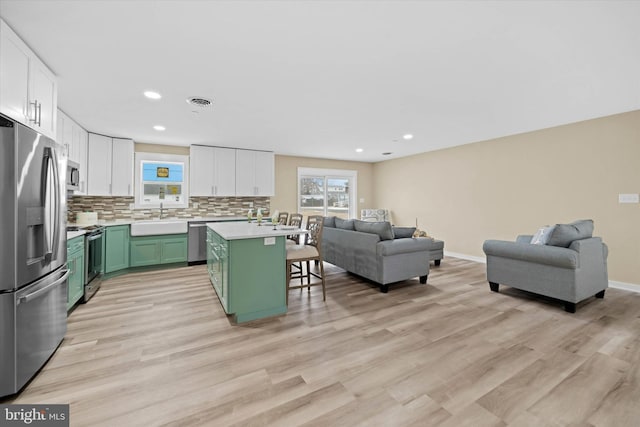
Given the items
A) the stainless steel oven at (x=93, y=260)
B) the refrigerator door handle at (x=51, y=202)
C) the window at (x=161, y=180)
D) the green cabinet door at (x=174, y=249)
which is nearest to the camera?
the refrigerator door handle at (x=51, y=202)

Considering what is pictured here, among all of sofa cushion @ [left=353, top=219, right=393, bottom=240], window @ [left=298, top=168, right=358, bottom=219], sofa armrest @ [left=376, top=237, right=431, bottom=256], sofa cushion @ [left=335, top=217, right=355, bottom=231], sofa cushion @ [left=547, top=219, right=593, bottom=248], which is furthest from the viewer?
window @ [left=298, top=168, right=358, bottom=219]

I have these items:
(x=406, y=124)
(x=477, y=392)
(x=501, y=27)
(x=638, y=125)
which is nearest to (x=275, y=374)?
(x=477, y=392)

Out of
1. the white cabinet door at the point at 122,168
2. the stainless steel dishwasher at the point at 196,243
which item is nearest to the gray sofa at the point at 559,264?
the stainless steel dishwasher at the point at 196,243

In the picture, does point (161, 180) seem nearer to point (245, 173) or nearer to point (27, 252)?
point (245, 173)

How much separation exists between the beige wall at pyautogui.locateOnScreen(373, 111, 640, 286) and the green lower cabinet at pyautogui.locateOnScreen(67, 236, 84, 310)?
6.52 metres

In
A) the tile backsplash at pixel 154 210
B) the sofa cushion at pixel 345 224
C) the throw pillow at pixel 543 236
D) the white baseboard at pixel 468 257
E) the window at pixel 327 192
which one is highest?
the window at pixel 327 192

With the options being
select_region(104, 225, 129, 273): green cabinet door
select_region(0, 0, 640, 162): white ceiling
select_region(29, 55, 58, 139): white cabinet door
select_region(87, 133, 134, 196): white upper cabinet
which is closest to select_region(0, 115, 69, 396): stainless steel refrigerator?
select_region(29, 55, 58, 139): white cabinet door

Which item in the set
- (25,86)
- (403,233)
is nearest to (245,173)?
(403,233)

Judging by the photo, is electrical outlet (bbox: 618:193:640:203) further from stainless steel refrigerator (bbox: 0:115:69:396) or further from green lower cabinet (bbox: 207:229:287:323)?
stainless steel refrigerator (bbox: 0:115:69:396)

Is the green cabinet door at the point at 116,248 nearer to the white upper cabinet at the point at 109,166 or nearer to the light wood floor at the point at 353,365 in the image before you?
the white upper cabinet at the point at 109,166

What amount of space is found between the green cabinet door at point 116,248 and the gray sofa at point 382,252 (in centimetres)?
371

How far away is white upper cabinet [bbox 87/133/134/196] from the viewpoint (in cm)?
471

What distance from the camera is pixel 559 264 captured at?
10.1 feet

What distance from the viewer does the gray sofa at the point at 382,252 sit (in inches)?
148
